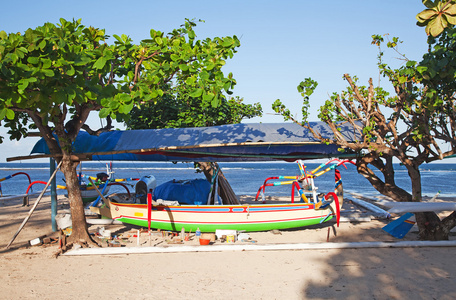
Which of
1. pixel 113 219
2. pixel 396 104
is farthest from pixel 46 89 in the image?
pixel 396 104

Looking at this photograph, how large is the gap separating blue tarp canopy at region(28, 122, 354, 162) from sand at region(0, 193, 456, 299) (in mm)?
2648

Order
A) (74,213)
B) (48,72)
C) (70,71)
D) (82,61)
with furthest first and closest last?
(74,213)
(82,61)
(70,71)
(48,72)

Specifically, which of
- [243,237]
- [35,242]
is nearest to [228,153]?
[243,237]

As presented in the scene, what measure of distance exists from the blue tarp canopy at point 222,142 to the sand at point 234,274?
2.65 m

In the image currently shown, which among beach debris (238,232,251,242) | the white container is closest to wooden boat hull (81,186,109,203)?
the white container

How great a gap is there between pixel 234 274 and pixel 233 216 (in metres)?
3.05

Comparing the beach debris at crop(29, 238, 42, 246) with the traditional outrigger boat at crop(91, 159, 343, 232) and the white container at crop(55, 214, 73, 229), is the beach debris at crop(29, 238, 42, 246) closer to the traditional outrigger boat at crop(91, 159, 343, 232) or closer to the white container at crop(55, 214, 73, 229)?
the white container at crop(55, 214, 73, 229)

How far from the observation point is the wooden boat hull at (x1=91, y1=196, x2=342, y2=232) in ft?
32.9

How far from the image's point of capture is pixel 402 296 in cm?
586

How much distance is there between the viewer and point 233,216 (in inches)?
395

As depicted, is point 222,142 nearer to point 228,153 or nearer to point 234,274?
point 228,153

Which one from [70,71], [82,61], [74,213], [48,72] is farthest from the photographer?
[74,213]

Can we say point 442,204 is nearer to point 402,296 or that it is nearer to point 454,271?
point 454,271

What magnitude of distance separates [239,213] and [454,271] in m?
5.06
